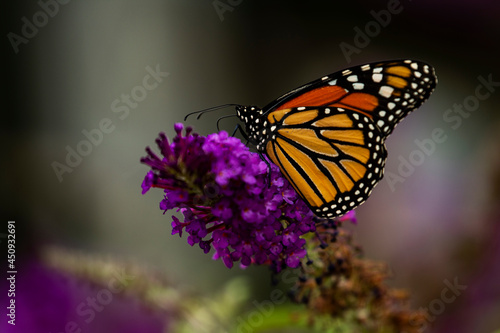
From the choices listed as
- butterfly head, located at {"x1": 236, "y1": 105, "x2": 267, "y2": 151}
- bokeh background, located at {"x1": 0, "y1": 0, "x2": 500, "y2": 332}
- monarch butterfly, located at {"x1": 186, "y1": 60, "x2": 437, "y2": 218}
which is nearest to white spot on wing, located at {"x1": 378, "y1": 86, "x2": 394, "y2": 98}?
monarch butterfly, located at {"x1": 186, "y1": 60, "x2": 437, "y2": 218}

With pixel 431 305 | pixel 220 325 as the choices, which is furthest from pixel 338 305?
pixel 431 305

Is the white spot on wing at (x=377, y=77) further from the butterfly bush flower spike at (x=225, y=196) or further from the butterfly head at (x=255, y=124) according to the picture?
the butterfly bush flower spike at (x=225, y=196)

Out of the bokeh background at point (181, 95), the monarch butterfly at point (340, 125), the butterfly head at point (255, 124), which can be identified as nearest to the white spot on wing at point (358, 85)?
the monarch butterfly at point (340, 125)

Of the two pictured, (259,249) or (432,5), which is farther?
(432,5)

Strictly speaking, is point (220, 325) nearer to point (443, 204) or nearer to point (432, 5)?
point (443, 204)

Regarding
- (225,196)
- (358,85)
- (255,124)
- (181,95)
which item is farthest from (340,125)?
(181,95)

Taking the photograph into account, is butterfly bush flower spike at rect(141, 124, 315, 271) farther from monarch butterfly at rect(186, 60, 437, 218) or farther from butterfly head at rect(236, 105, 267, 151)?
butterfly head at rect(236, 105, 267, 151)
